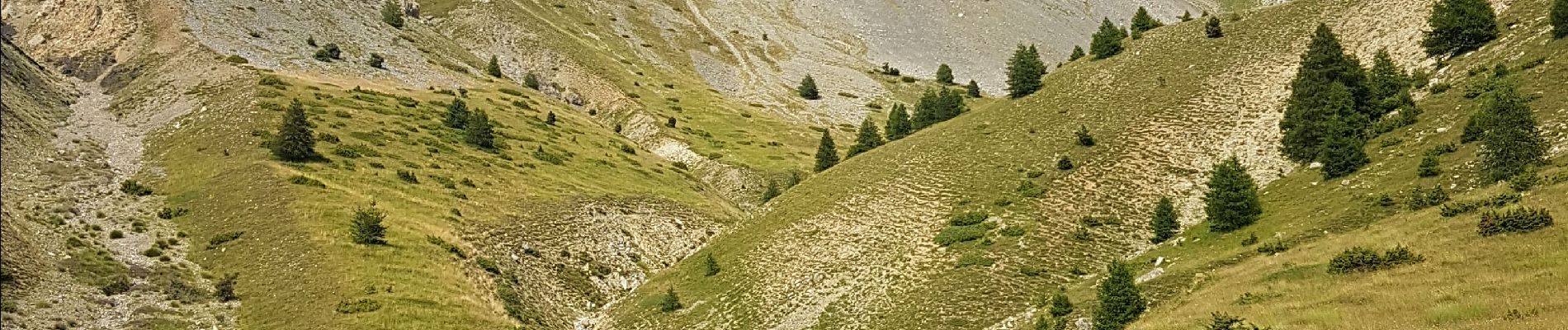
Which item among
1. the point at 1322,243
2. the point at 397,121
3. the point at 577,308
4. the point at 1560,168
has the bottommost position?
the point at 577,308

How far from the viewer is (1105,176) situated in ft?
193

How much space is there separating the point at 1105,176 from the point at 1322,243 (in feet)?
67.3

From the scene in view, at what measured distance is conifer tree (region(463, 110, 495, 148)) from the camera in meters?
84.2

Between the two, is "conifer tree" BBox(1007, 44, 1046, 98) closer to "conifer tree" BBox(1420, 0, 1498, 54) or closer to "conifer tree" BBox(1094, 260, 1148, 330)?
"conifer tree" BBox(1420, 0, 1498, 54)

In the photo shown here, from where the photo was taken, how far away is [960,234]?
54750 mm

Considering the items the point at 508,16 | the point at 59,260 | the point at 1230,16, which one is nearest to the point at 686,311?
the point at 59,260

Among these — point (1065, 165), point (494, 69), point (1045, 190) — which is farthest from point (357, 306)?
point (494, 69)

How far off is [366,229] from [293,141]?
16.7 meters

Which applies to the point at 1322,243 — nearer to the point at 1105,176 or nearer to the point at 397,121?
the point at 1105,176

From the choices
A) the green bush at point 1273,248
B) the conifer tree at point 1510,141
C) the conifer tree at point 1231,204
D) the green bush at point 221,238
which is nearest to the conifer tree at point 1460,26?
the conifer tree at point 1510,141

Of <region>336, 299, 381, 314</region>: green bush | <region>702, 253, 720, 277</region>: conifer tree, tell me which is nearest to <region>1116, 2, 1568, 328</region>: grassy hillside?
<region>702, 253, 720, 277</region>: conifer tree

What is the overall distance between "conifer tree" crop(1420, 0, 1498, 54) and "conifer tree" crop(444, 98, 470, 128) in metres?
72.3

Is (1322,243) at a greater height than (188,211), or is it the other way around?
(1322,243)

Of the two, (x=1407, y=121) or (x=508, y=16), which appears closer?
(x=1407, y=121)
